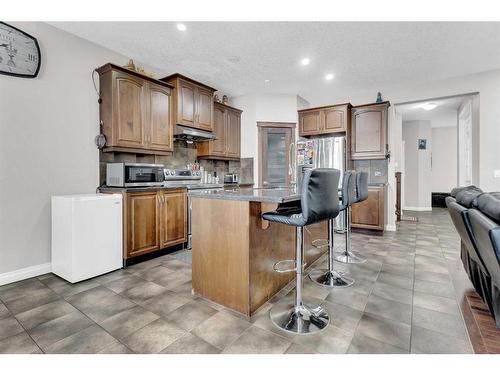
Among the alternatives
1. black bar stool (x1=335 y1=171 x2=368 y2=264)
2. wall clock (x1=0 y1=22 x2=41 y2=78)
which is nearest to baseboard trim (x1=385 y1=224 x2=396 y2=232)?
black bar stool (x1=335 y1=171 x2=368 y2=264)

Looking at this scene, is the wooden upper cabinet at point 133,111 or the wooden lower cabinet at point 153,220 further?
the wooden upper cabinet at point 133,111

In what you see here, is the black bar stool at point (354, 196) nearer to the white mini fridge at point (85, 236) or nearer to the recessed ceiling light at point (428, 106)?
the white mini fridge at point (85, 236)

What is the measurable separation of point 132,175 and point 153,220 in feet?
2.03

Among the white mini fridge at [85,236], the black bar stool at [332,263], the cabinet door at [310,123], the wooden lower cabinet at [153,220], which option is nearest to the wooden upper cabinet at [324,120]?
the cabinet door at [310,123]

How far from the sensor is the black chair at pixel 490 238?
1.32 metres

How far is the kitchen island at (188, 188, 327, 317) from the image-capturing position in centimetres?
185

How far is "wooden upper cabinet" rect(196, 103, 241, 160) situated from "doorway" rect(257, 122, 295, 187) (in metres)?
0.48

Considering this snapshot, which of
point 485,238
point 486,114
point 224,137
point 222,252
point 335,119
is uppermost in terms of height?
point 335,119

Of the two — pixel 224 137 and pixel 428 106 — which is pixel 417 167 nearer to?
pixel 428 106

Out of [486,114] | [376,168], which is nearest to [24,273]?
[376,168]

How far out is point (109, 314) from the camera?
6.36 feet

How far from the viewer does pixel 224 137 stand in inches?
194

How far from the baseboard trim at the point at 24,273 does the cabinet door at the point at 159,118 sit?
71.5 inches
